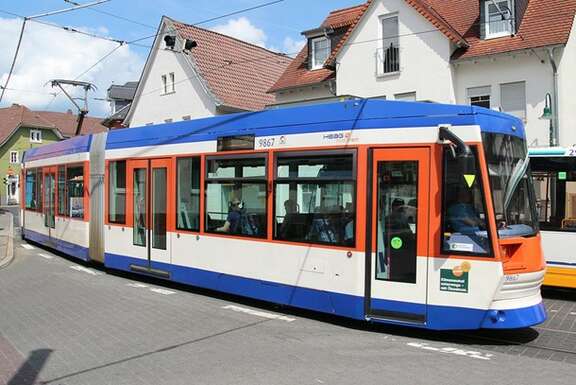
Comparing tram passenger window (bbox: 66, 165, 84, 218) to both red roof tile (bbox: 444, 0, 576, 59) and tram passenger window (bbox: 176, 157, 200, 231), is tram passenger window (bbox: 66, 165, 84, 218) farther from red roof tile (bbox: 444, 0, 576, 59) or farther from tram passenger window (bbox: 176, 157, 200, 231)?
red roof tile (bbox: 444, 0, 576, 59)

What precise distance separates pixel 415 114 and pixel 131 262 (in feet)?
22.2

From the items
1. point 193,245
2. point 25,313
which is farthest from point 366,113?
point 25,313

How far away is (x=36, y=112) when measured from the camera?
77188 millimetres

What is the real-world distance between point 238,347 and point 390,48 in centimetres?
1858

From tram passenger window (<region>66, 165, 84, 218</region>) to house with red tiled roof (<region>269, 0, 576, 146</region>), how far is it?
7309 mm

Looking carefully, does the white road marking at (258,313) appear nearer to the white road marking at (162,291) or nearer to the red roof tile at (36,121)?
the white road marking at (162,291)

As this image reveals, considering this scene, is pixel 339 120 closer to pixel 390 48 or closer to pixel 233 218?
pixel 233 218

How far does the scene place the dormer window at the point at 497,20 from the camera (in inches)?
822

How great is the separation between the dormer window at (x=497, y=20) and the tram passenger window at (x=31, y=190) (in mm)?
16151

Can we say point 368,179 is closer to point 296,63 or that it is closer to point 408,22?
point 408,22

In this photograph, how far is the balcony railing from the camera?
22.8 metres

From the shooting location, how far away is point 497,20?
21.2m

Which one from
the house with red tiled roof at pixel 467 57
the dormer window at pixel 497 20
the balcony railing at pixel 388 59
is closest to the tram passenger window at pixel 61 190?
the house with red tiled roof at pixel 467 57

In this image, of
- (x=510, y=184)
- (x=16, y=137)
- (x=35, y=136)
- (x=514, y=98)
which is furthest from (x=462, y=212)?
(x=35, y=136)
